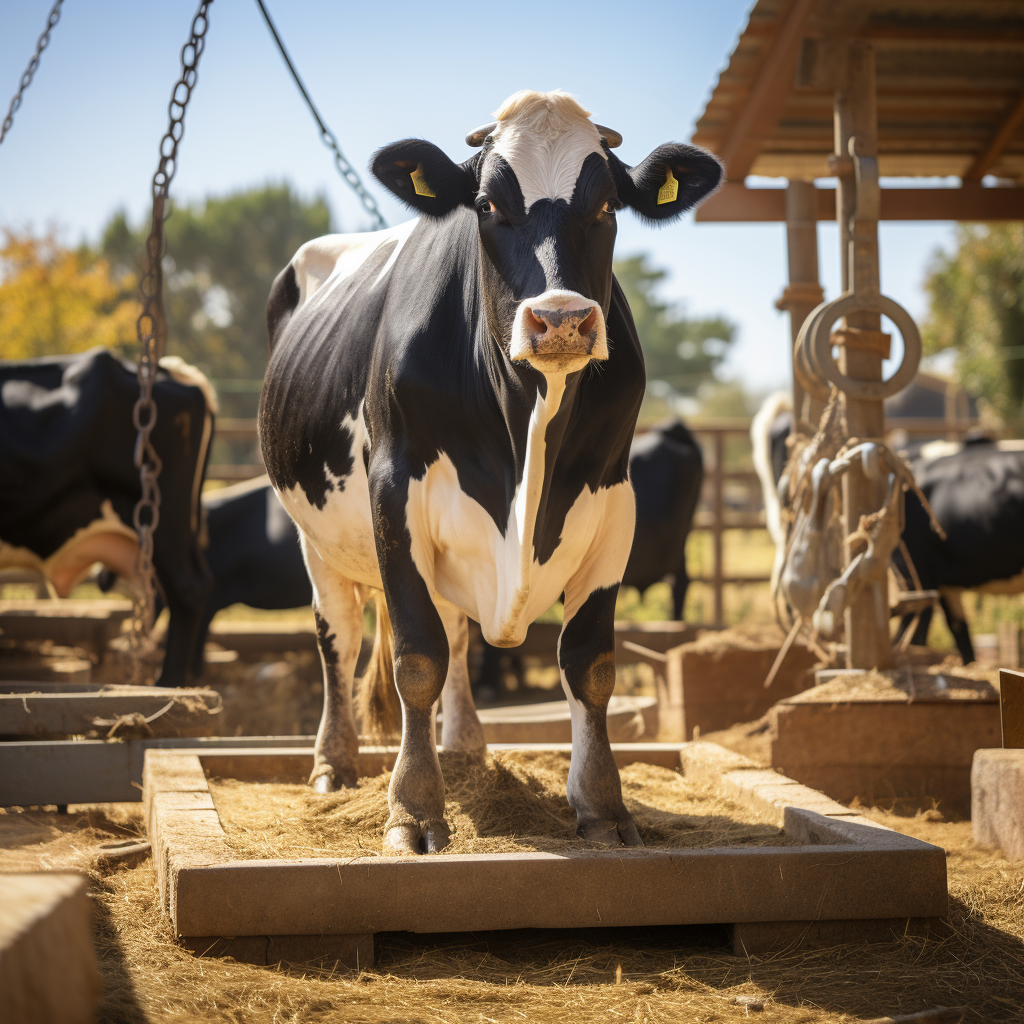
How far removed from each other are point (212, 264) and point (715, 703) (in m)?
41.4

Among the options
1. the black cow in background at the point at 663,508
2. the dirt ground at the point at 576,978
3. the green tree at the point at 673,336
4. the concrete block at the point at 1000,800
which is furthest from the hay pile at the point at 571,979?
the green tree at the point at 673,336

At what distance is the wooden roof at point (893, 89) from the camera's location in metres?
5.58

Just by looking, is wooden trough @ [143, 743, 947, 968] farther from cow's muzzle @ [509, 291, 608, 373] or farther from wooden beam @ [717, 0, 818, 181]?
wooden beam @ [717, 0, 818, 181]

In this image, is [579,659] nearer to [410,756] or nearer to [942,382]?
[410,756]

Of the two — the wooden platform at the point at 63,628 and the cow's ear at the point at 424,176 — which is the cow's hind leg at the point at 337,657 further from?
the wooden platform at the point at 63,628

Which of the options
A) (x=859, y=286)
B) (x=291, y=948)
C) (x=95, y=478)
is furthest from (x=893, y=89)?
(x=291, y=948)

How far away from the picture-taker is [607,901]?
108 inches

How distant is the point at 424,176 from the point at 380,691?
83.5 inches

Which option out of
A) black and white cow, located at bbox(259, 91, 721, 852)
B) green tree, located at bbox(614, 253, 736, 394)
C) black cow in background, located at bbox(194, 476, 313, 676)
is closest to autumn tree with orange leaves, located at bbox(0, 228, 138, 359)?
black cow in background, located at bbox(194, 476, 313, 676)

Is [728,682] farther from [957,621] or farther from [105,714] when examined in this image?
[957,621]

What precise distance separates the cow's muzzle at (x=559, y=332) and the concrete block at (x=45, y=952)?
5.09ft

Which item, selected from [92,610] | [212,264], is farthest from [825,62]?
[212,264]

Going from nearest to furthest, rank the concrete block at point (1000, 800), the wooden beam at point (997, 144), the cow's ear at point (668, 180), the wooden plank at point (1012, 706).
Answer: the cow's ear at point (668, 180) < the wooden plank at point (1012, 706) < the concrete block at point (1000, 800) < the wooden beam at point (997, 144)

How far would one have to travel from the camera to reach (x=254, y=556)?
379 inches
